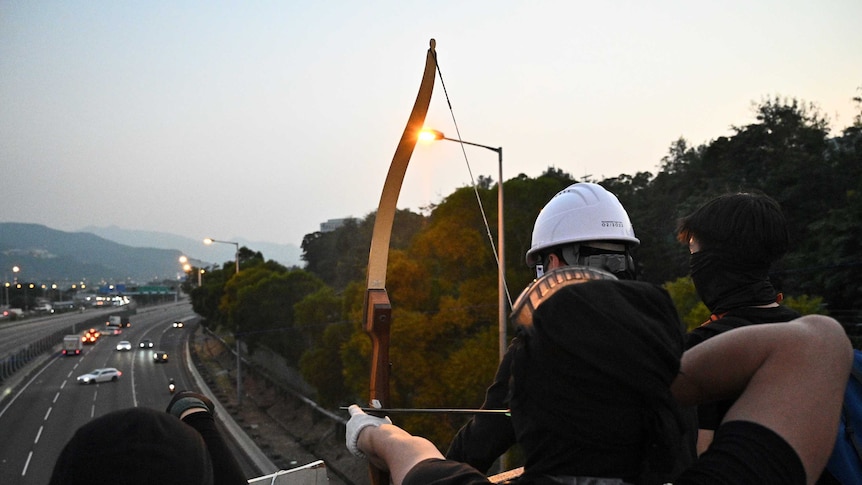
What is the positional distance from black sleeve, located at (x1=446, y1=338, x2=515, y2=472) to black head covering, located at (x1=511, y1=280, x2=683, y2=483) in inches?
18.8

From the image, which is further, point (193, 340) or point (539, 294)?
point (193, 340)

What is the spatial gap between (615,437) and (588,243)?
4.22 ft

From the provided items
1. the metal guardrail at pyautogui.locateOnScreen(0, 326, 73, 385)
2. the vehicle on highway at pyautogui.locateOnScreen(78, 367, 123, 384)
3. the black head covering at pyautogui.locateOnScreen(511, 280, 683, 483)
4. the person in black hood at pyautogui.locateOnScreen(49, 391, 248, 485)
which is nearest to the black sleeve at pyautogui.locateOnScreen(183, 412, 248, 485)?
the person in black hood at pyautogui.locateOnScreen(49, 391, 248, 485)

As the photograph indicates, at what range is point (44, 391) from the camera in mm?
34594

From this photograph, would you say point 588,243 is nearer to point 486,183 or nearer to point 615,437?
point 615,437

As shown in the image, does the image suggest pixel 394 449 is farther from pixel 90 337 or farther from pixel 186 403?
pixel 90 337

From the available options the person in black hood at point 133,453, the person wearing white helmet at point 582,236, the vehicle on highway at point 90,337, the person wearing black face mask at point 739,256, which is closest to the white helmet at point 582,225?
the person wearing white helmet at point 582,236

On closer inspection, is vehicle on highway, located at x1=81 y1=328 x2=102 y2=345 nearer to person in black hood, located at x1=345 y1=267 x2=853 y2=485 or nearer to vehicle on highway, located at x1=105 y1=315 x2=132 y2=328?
vehicle on highway, located at x1=105 y1=315 x2=132 y2=328

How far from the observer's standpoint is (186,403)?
167 cm

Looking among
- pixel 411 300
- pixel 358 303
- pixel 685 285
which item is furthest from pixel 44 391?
pixel 685 285

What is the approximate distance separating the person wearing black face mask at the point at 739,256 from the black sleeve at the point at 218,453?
124 centimetres

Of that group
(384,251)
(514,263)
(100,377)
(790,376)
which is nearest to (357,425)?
(790,376)

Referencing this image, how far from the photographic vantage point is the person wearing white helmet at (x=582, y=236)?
2.23 m

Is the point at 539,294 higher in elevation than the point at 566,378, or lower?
higher
